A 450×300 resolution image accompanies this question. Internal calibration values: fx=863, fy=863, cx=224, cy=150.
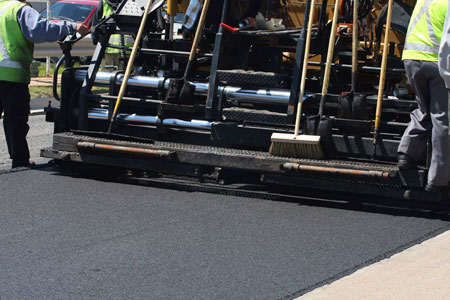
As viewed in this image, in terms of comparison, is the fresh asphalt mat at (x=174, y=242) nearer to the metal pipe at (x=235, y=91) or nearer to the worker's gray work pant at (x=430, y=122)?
the worker's gray work pant at (x=430, y=122)

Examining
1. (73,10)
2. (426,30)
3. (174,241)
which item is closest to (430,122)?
(426,30)

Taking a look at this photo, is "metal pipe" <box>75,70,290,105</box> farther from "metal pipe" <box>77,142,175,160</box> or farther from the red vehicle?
the red vehicle

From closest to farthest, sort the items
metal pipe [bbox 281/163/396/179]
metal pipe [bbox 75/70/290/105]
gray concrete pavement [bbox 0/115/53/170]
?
1. metal pipe [bbox 281/163/396/179]
2. metal pipe [bbox 75/70/290/105]
3. gray concrete pavement [bbox 0/115/53/170]

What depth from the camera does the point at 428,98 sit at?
6359 millimetres

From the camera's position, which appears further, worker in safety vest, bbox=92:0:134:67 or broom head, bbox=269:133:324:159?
worker in safety vest, bbox=92:0:134:67

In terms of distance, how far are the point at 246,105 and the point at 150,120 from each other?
33.7 inches

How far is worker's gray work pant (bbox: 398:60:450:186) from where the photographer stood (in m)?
6.14

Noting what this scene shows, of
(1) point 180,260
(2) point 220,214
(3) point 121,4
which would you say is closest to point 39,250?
(1) point 180,260

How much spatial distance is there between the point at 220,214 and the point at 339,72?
8.33ft

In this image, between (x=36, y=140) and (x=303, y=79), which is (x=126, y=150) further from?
(x=36, y=140)

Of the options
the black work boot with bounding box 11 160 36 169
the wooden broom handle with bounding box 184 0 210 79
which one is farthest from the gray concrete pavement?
the wooden broom handle with bounding box 184 0 210 79

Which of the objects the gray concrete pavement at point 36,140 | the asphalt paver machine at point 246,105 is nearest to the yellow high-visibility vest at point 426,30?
the asphalt paver machine at point 246,105

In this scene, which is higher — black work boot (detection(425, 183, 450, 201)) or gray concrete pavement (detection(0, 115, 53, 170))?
black work boot (detection(425, 183, 450, 201))

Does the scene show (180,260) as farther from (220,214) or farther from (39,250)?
(220,214)
